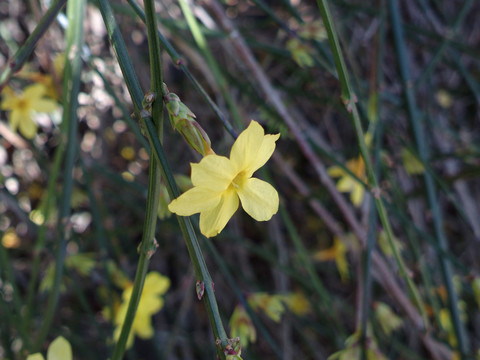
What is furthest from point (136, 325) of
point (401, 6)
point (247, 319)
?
point (401, 6)

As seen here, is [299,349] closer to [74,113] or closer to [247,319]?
[247,319]

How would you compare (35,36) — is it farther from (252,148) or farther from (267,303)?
(267,303)

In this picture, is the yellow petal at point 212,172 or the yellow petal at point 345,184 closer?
the yellow petal at point 212,172

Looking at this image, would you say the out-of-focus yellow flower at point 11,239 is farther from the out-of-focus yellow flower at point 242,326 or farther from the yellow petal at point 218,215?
the yellow petal at point 218,215

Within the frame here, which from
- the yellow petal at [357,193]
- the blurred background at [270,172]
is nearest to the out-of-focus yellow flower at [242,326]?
the blurred background at [270,172]

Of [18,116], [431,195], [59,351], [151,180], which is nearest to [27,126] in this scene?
[18,116]

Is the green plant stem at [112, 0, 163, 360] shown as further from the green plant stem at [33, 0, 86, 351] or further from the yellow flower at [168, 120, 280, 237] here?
the green plant stem at [33, 0, 86, 351]

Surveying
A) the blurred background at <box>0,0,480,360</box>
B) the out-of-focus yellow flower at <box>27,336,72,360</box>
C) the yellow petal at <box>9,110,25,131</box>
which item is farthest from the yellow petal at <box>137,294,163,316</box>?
the yellow petal at <box>9,110,25,131</box>
